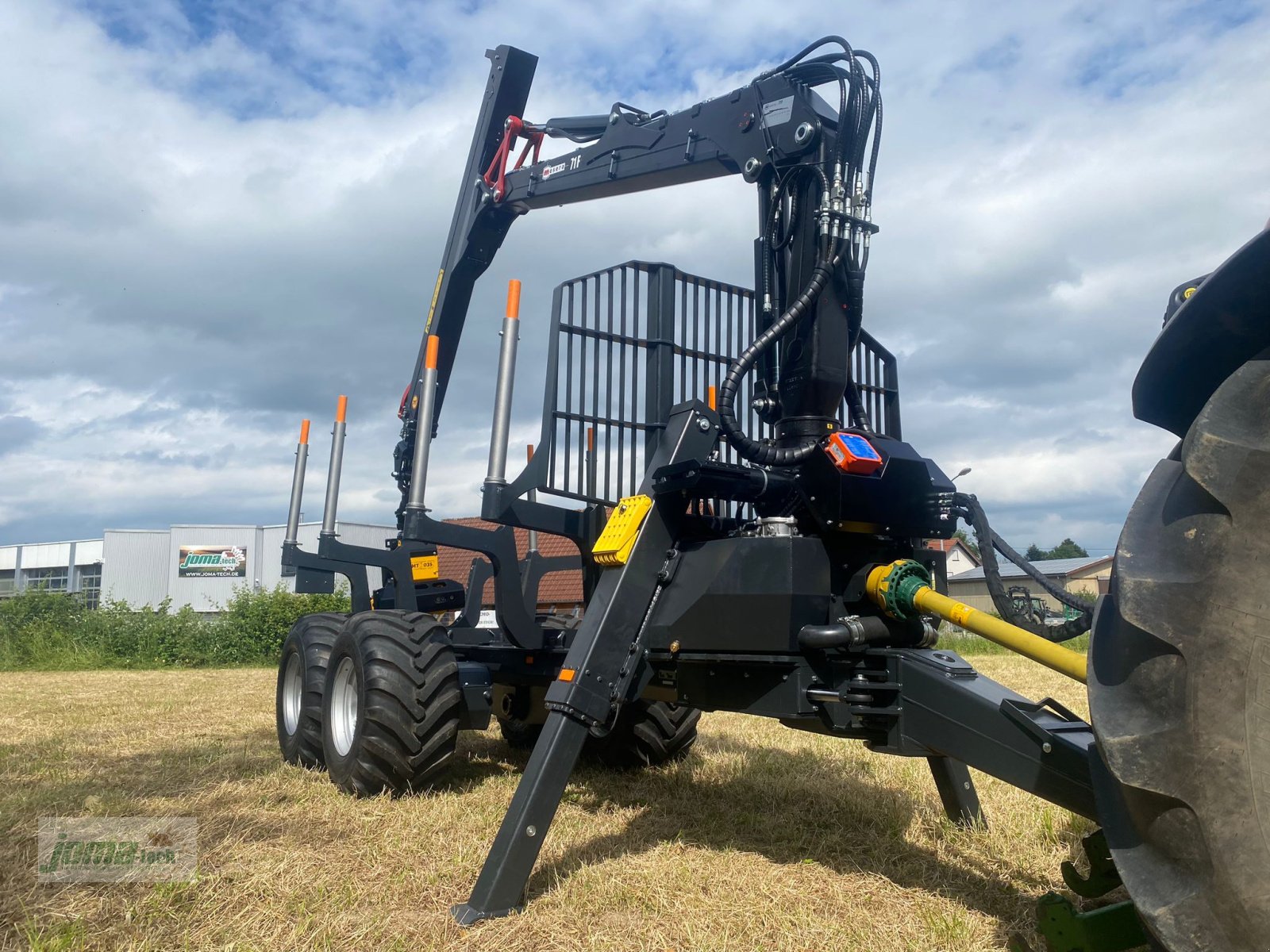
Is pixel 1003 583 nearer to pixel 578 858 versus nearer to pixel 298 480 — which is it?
pixel 578 858

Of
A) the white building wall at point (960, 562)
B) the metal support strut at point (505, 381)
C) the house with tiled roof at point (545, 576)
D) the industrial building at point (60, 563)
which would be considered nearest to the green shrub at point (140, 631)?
the house with tiled roof at point (545, 576)

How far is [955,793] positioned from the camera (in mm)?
4184

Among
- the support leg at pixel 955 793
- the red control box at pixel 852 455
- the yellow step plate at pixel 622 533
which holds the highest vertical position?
the red control box at pixel 852 455

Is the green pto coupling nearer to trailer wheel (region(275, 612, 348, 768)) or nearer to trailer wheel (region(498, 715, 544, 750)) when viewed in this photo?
trailer wheel (region(275, 612, 348, 768))

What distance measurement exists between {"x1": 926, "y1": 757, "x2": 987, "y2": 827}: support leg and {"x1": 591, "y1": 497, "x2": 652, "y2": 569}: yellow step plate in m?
1.66

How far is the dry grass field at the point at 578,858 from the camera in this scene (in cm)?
300

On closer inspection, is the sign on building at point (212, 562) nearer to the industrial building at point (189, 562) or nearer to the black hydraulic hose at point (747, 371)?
the industrial building at point (189, 562)

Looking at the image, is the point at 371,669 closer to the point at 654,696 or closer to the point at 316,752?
the point at 316,752

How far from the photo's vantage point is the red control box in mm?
3443

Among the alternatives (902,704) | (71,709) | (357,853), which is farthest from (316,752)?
(71,709)

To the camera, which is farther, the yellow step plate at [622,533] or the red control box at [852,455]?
the yellow step plate at [622,533]

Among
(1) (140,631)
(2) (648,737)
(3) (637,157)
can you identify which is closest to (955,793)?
(2) (648,737)

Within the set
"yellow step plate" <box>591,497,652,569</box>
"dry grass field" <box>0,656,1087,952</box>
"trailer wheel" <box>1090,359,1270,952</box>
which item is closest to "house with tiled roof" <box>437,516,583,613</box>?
"yellow step plate" <box>591,497,652,569</box>

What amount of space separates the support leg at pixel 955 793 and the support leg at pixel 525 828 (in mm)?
1705
